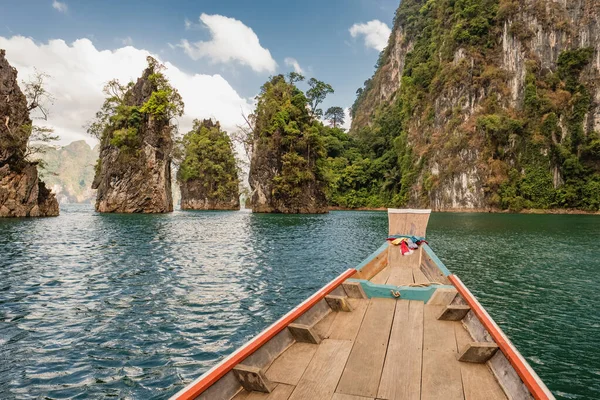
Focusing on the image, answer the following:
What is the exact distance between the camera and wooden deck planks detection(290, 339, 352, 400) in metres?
3.13

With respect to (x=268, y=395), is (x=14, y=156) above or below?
above

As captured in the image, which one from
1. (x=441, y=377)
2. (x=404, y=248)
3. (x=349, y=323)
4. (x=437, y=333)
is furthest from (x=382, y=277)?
(x=441, y=377)

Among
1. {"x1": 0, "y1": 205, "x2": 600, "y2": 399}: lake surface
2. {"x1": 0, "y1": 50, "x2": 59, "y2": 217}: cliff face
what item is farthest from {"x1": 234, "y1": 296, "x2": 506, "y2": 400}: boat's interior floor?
{"x1": 0, "y1": 50, "x2": 59, "y2": 217}: cliff face

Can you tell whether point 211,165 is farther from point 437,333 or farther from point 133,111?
point 437,333

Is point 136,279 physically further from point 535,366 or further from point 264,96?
point 264,96

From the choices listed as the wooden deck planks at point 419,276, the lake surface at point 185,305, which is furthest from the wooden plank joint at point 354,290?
the lake surface at point 185,305

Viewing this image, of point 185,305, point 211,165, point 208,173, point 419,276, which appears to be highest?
point 211,165

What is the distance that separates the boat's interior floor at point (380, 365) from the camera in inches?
124

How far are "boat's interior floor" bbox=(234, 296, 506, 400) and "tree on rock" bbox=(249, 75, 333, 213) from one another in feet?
186

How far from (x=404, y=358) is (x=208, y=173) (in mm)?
89388

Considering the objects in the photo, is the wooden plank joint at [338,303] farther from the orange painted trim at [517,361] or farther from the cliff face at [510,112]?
the cliff face at [510,112]

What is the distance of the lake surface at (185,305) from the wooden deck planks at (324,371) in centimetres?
314

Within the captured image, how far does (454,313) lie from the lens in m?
5.03

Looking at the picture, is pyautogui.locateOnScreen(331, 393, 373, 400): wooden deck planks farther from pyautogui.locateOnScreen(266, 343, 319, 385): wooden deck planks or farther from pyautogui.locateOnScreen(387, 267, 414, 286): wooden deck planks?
pyautogui.locateOnScreen(387, 267, 414, 286): wooden deck planks
